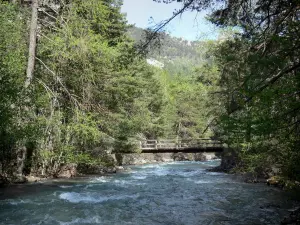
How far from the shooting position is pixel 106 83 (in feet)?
58.4

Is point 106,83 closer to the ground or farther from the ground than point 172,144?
farther from the ground

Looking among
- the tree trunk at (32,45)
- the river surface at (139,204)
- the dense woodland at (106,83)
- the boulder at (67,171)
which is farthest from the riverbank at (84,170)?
the tree trunk at (32,45)

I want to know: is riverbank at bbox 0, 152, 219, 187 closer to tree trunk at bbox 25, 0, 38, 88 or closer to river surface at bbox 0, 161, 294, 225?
river surface at bbox 0, 161, 294, 225

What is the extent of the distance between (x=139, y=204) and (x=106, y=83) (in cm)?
950

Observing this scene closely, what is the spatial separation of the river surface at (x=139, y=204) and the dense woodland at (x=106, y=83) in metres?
A: 1.15

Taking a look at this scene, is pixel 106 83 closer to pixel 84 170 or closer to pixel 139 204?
pixel 84 170

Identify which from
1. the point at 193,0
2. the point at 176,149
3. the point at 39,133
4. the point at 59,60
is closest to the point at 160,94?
the point at 176,149

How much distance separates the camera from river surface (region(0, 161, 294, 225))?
760cm

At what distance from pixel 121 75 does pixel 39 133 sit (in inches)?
339

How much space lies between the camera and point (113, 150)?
20797 millimetres

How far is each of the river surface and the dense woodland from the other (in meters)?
1.15

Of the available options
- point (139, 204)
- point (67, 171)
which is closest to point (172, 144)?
point (67, 171)

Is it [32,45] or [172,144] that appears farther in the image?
[172,144]

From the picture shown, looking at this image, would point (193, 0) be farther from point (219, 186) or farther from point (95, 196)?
point (219, 186)
